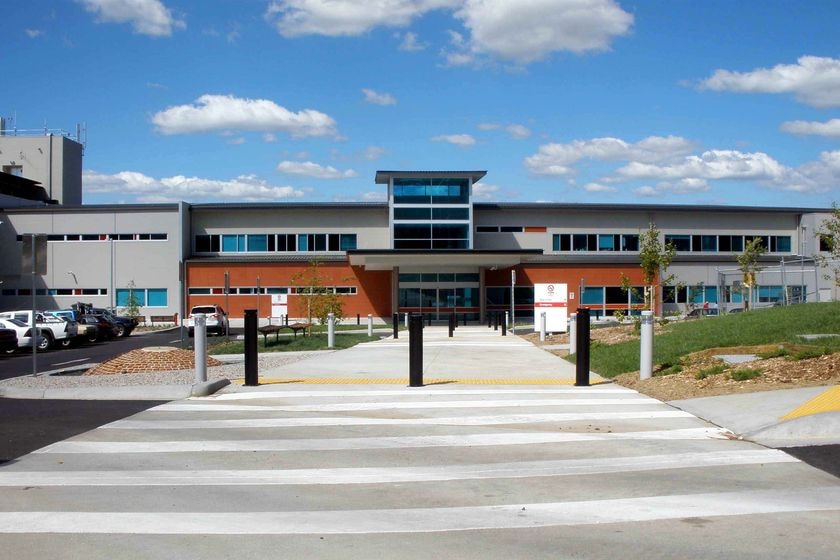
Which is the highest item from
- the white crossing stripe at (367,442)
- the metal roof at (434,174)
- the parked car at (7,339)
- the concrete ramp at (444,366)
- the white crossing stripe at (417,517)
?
the metal roof at (434,174)

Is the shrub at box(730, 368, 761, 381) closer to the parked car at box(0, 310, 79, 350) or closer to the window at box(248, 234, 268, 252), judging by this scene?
the parked car at box(0, 310, 79, 350)

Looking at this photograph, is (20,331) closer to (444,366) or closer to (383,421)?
(444,366)

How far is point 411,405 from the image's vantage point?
12.7 m

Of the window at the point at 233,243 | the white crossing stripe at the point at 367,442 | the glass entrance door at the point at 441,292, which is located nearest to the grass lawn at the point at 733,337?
the white crossing stripe at the point at 367,442

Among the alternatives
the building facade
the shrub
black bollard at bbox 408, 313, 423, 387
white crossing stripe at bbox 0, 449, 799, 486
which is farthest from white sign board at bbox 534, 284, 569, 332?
white crossing stripe at bbox 0, 449, 799, 486

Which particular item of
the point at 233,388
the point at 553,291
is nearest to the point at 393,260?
the point at 553,291

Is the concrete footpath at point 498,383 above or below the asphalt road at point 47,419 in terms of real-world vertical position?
above

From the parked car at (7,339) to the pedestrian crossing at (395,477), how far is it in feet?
66.6

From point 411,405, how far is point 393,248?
4603cm

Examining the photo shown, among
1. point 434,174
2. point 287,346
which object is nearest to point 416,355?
point 287,346

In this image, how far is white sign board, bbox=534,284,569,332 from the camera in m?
32.2

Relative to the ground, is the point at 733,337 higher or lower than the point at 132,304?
lower

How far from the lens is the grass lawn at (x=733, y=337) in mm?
16938

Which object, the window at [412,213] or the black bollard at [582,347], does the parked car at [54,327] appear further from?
the window at [412,213]
